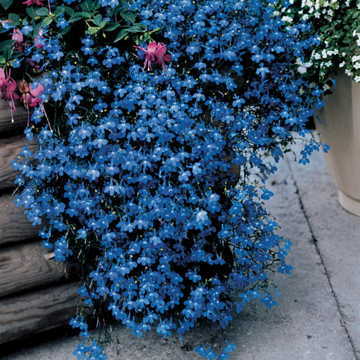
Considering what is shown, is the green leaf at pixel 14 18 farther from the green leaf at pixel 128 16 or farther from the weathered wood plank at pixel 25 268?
the weathered wood plank at pixel 25 268

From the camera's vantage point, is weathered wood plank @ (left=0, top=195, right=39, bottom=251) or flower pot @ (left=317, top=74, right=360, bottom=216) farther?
flower pot @ (left=317, top=74, right=360, bottom=216)

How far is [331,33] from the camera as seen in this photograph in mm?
2359

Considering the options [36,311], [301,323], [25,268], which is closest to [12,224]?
[25,268]

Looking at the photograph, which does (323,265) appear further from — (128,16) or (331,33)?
(128,16)

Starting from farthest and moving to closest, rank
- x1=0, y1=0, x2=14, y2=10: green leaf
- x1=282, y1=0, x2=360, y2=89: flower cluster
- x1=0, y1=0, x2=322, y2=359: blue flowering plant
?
x1=282, y1=0, x2=360, y2=89: flower cluster → x1=0, y1=0, x2=14, y2=10: green leaf → x1=0, y1=0, x2=322, y2=359: blue flowering plant

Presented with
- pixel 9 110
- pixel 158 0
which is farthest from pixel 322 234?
pixel 9 110

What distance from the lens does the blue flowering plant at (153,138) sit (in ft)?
5.90

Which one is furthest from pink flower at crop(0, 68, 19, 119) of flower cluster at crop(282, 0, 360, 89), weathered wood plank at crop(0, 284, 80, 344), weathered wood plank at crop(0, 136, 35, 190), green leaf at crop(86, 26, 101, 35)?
flower cluster at crop(282, 0, 360, 89)

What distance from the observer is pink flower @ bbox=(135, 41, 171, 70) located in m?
1.85

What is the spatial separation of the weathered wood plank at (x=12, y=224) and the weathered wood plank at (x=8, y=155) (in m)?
0.06

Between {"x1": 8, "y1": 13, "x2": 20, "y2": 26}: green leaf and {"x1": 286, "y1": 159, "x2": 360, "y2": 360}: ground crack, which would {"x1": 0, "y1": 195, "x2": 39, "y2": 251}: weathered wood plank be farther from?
{"x1": 286, "y1": 159, "x2": 360, "y2": 360}: ground crack

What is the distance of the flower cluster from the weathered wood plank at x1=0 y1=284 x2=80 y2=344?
1.16 meters

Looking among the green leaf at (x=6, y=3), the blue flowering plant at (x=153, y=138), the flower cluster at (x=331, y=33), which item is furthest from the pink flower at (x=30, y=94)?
the flower cluster at (x=331, y=33)

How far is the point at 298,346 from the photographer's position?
215 cm
